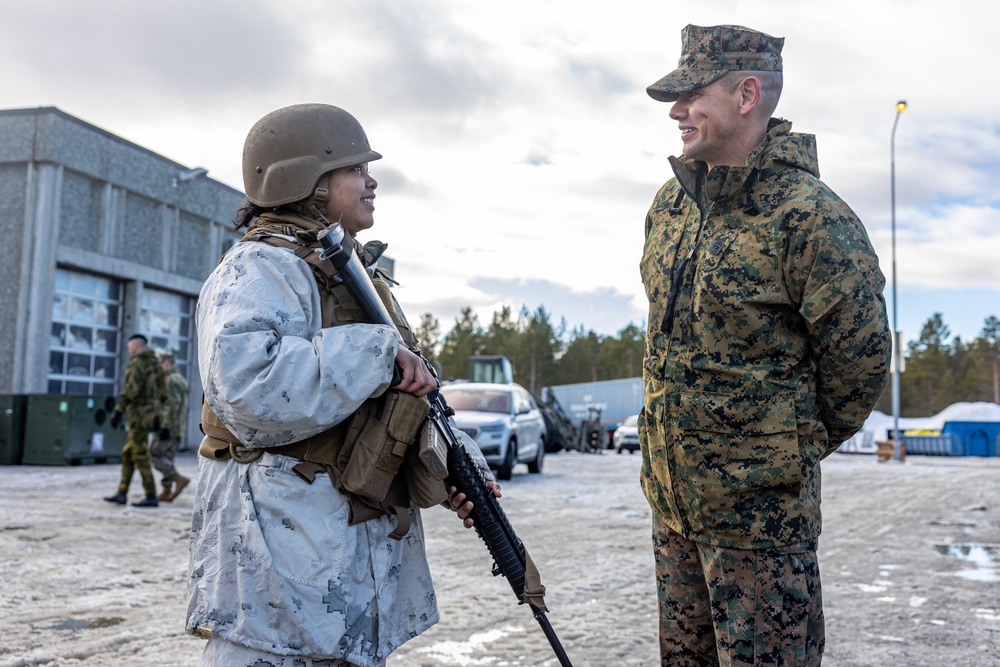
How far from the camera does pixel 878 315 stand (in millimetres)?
2277

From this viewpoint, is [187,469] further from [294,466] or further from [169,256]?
[294,466]

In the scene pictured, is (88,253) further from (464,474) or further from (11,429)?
(464,474)

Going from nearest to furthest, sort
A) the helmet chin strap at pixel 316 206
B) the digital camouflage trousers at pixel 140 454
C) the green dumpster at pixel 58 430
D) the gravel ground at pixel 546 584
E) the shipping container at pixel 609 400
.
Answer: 1. the helmet chin strap at pixel 316 206
2. the gravel ground at pixel 546 584
3. the digital camouflage trousers at pixel 140 454
4. the green dumpster at pixel 58 430
5. the shipping container at pixel 609 400

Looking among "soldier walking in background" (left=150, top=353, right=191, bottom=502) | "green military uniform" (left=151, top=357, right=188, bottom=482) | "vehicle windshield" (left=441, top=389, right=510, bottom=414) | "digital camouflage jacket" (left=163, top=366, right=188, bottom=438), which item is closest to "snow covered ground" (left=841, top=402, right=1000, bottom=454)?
"vehicle windshield" (left=441, top=389, right=510, bottom=414)

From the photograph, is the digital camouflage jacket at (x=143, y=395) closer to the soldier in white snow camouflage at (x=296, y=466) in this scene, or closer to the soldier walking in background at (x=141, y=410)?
the soldier walking in background at (x=141, y=410)

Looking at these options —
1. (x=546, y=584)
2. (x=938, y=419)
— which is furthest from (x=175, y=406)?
(x=938, y=419)

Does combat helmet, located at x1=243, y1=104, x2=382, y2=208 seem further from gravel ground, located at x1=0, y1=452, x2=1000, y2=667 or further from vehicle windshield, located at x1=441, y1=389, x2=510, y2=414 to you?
vehicle windshield, located at x1=441, y1=389, x2=510, y2=414

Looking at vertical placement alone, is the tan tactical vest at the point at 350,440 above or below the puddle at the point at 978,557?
above

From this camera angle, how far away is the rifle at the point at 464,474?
7.04 ft

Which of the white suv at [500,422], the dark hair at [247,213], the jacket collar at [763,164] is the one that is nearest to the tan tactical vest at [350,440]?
the dark hair at [247,213]

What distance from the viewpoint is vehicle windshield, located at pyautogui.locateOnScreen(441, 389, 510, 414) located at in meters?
14.3

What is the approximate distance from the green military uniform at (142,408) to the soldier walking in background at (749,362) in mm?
8193

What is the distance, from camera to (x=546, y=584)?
18.8 ft

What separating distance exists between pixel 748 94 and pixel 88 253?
18.8 meters
